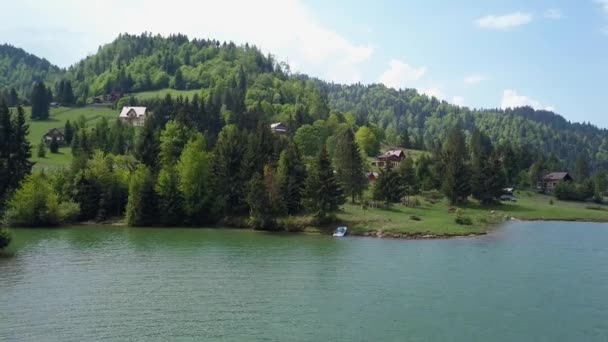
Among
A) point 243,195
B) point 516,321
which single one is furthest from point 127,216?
point 516,321

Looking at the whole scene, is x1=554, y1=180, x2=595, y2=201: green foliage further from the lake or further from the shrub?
the shrub

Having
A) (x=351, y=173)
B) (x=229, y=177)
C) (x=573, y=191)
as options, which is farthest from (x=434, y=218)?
(x=573, y=191)

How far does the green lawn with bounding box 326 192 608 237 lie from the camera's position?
74.6m

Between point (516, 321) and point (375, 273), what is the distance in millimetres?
14913

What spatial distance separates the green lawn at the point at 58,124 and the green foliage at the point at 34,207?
27987mm

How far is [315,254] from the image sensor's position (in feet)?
192

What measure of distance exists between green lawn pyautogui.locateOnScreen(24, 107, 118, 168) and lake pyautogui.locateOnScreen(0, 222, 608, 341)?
1975 inches

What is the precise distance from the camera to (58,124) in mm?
163000

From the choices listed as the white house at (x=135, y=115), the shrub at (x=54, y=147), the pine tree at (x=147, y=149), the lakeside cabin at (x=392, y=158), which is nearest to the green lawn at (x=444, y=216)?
the lakeside cabin at (x=392, y=158)

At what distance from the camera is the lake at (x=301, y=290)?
33.0 meters

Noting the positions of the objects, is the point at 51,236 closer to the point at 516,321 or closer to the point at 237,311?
the point at 237,311

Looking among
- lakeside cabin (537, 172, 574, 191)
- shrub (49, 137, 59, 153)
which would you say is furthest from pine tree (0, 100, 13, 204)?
lakeside cabin (537, 172, 574, 191)

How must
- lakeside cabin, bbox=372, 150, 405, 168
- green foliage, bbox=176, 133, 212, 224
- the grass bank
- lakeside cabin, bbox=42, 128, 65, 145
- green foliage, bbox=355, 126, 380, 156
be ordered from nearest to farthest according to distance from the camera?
the grass bank
green foliage, bbox=176, 133, 212, 224
lakeside cabin, bbox=42, 128, 65, 145
lakeside cabin, bbox=372, 150, 405, 168
green foliage, bbox=355, 126, 380, 156

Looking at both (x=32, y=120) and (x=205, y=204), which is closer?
(x=205, y=204)
